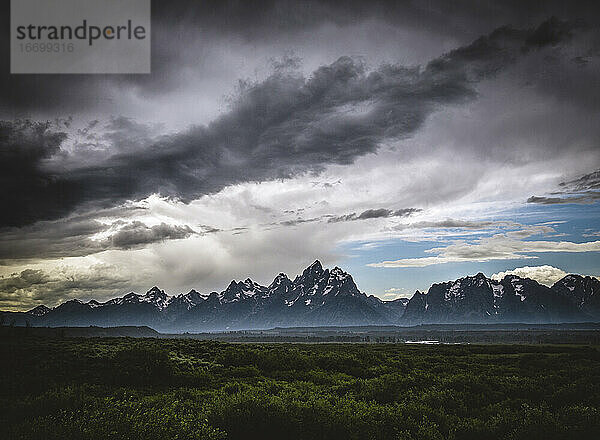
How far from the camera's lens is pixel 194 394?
30.4 m

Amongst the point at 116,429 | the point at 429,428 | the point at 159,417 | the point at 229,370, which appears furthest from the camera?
the point at 229,370

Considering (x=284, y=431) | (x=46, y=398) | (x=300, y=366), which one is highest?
(x=46, y=398)

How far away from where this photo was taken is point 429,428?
17.6 metres

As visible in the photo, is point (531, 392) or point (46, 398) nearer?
point (46, 398)

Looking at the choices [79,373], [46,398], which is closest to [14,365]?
[79,373]

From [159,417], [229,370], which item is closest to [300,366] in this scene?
[229,370]

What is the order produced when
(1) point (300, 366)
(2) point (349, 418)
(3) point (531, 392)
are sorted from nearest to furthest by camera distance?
(2) point (349, 418) < (3) point (531, 392) < (1) point (300, 366)

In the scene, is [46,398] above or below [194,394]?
above

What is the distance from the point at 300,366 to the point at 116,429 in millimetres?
38945

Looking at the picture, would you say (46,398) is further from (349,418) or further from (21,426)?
(349,418)

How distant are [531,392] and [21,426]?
29.1m

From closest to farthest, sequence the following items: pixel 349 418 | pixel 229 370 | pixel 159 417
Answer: pixel 159 417 < pixel 349 418 < pixel 229 370

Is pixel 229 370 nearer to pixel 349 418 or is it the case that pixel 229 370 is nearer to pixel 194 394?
pixel 194 394

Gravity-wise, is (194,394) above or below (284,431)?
below
